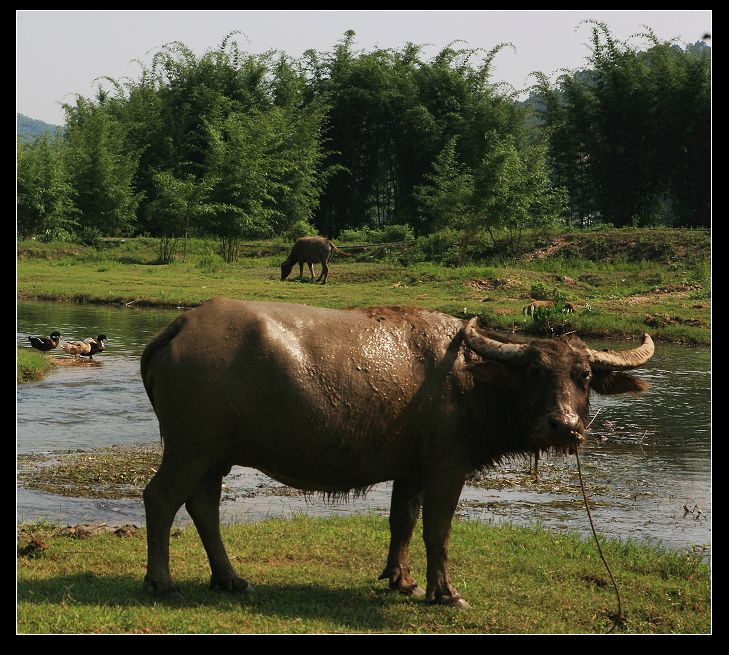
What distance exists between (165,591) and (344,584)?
3.76 ft

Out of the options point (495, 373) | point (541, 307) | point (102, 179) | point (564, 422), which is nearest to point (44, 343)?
point (541, 307)

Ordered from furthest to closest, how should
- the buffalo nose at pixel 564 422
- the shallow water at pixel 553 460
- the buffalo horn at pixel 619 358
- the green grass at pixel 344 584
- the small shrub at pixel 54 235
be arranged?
the small shrub at pixel 54 235 → the shallow water at pixel 553 460 → the buffalo horn at pixel 619 358 → the buffalo nose at pixel 564 422 → the green grass at pixel 344 584

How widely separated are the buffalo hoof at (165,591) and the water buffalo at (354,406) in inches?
0.6

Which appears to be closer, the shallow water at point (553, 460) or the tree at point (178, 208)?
the shallow water at point (553, 460)

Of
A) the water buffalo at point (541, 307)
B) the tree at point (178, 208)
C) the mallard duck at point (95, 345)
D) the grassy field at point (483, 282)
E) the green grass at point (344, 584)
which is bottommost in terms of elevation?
the green grass at point (344, 584)

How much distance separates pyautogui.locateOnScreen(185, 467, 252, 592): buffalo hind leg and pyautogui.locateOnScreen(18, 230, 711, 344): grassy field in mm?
12784

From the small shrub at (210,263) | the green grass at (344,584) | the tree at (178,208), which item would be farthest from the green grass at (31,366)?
the tree at (178,208)

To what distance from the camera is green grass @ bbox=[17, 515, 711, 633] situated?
18.3 feet

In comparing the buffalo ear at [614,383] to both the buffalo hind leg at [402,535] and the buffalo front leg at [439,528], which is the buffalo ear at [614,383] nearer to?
the buffalo front leg at [439,528]

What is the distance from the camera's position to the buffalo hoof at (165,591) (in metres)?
5.86

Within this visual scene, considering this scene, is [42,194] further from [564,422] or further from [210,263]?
[564,422]

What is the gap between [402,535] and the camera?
6402mm

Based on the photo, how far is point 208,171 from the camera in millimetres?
34438
